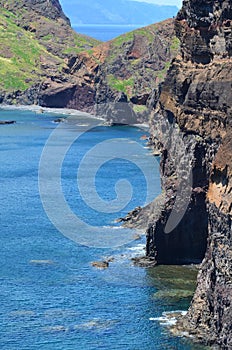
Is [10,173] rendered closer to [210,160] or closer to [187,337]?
[210,160]

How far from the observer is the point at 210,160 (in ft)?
313

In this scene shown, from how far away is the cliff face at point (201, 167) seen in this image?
76750mm

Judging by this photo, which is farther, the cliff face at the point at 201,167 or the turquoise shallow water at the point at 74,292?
the turquoise shallow water at the point at 74,292

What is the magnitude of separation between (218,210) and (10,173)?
101386 mm

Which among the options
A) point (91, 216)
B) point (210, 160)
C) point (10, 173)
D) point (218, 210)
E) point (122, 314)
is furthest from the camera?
point (10, 173)

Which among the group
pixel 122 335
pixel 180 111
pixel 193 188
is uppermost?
pixel 180 111

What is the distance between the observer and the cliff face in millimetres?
76750

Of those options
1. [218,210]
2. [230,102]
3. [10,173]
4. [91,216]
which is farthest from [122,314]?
[10,173]

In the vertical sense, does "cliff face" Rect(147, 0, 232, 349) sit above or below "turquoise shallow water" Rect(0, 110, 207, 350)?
above

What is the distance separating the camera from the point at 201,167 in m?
101

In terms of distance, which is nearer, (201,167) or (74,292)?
(74,292)

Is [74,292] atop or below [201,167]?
below

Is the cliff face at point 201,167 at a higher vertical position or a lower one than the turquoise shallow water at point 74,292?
higher

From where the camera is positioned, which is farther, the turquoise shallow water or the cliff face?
the turquoise shallow water
